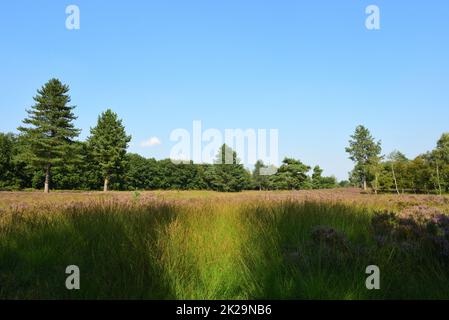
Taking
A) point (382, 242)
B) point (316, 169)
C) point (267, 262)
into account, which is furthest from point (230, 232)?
point (316, 169)

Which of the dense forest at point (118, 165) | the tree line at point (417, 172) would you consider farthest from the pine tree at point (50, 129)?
the tree line at point (417, 172)

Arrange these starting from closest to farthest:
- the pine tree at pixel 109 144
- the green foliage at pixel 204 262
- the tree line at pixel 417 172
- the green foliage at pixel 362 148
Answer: the green foliage at pixel 204 262 → the tree line at pixel 417 172 → the pine tree at pixel 109 144 → the green foliage at pixel 362 148

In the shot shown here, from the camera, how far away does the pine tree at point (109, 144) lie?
48156 mm

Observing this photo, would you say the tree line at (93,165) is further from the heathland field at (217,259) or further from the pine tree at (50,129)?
the heathland field at (217,259)

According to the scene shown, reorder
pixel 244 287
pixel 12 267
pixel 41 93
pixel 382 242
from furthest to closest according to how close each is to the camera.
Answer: pixel 41 93, pixel 382 242, pixel 12 267, pixel 244 287

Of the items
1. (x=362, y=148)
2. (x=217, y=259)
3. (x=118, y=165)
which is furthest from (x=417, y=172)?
(x=217, y=259)

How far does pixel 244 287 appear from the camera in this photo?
10.8 ft

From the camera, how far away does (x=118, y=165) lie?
4988cm

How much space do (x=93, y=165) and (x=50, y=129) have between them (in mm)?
10591

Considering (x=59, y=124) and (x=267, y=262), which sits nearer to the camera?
(x=267, y=262)

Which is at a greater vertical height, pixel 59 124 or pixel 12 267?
pixel 59 124

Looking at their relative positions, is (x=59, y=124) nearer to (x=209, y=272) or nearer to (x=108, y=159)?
(x=108, y=159)

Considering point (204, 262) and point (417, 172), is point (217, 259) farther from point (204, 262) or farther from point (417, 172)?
point (417, 172)
